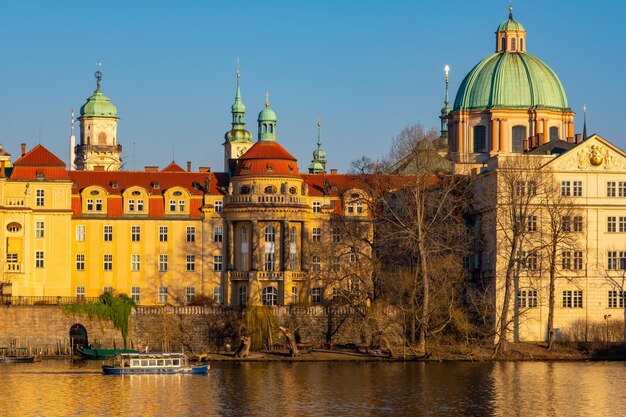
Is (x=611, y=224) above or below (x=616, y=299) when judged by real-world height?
above

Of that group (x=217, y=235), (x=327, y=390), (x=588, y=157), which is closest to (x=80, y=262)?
(x=217, y=235)

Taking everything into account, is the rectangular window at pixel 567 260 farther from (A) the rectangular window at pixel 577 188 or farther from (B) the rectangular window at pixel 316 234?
(B) the rectangular window at pixel 316 234

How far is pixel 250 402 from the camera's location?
276ft

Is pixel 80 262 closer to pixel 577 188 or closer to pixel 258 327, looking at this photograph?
pixel 258 327

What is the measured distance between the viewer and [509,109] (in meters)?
140

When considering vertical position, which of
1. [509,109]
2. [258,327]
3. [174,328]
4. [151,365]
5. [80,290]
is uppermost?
[509,109]

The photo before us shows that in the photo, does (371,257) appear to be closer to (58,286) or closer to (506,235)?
(506,235)

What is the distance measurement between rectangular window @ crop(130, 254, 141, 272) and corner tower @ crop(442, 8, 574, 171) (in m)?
28.3

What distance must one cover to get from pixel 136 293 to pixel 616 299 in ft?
122

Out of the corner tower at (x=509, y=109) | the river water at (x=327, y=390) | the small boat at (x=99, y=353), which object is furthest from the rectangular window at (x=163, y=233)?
the corner tower at (x=509, y=109)

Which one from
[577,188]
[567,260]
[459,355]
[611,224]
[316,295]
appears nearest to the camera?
[459,355]

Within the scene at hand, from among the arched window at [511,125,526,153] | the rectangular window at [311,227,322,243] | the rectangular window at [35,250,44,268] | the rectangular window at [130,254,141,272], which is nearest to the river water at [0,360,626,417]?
the rectangular window at [35,250,44,268]

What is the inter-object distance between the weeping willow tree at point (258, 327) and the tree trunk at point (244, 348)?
2.64 m

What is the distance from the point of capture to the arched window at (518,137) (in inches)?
5551
